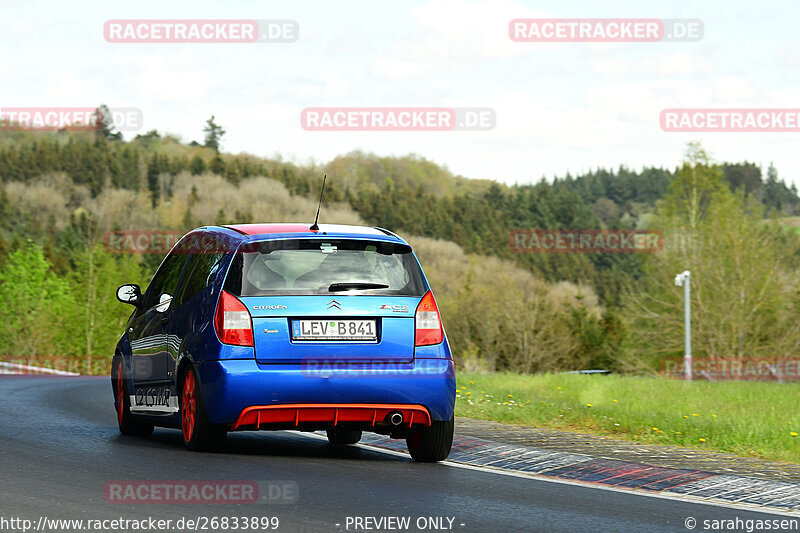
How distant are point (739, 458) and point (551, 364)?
220 feet

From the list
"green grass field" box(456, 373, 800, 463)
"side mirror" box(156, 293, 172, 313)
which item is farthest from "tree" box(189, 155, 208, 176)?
"side mirror" box(156, 293, 172, 313)

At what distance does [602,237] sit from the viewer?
16562cm

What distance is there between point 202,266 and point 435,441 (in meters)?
2.39

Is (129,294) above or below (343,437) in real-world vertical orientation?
above

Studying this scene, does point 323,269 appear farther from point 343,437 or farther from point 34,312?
point 34,312

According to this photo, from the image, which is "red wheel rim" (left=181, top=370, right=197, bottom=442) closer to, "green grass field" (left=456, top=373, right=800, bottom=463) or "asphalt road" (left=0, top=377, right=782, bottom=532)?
"asphalt road" (left=0, top=377, right=782, bottom=532)

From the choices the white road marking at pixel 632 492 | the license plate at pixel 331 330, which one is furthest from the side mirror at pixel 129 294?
the white road marking at pixel 632 492

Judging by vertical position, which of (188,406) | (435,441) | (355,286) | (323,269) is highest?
(323,269)

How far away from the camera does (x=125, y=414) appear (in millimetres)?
10273

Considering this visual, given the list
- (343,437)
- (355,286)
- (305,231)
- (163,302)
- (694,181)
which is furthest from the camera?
(694,181)

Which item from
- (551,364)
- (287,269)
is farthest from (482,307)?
(287,269)

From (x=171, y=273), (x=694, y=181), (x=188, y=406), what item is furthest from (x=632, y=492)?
(x=694, y=181)

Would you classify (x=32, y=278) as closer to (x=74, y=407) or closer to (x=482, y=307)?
(x=482, y=307)

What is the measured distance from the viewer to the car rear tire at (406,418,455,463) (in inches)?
330
